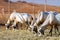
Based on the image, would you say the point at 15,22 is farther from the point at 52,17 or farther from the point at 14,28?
the point at 52,17

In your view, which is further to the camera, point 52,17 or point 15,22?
point 15,22

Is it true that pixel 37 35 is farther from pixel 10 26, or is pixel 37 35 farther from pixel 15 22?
pixel 10 26

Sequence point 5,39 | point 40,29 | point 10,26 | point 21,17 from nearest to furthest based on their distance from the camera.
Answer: point 5,39 → point 40,29 → point 21,17 → point 10,26

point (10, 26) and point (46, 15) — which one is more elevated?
point (46, 15)

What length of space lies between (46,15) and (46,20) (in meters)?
0.38

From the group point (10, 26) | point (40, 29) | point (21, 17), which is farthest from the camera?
point (10, 26)

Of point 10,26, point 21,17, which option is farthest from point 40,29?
point 10,26

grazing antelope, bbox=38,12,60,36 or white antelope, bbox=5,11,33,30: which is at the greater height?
grazing antelope, bbox=38,12,60,36

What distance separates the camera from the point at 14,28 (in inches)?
842

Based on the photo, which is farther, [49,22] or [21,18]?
[21,18]

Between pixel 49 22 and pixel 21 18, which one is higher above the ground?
pixel 49 22

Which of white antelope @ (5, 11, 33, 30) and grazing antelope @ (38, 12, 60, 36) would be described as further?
white antelope @ (5, 11, 33, 30)

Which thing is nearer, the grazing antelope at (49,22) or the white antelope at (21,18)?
the grazing antelope at (49,22)

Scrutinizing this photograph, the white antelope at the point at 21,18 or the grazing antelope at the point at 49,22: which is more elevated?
the grazing antelope at the point at 49,22
